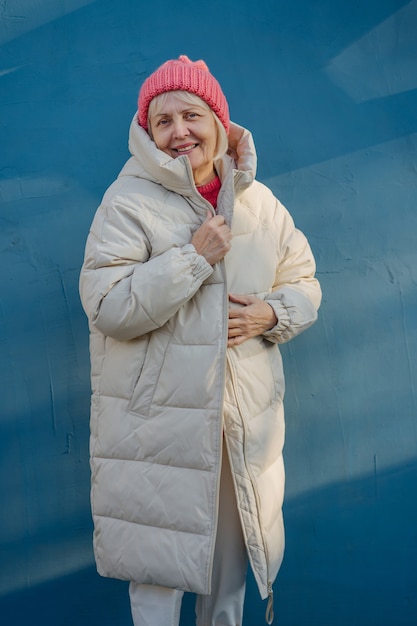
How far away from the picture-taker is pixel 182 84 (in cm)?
236

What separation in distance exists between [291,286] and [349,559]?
3.46ft

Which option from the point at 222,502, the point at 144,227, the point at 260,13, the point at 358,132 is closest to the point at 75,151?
the point at 144,227

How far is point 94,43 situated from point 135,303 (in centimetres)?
108

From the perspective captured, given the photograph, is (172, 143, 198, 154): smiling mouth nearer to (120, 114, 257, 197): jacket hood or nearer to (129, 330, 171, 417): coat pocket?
(120, 114, 257, 197): jacket hood

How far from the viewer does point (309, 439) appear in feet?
9.50

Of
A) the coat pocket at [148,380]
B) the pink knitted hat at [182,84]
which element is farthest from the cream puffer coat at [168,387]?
the pink knitted hat at [182,84]

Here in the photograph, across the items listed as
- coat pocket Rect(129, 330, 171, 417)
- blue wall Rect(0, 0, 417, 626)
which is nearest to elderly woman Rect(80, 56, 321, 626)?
coat pocket Rect(129, 330, 171, 417)

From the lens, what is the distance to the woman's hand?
7.77 ft

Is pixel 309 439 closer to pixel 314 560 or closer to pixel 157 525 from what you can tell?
pixel 314 560

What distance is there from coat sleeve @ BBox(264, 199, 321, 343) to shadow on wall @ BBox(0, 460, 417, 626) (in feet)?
2.42

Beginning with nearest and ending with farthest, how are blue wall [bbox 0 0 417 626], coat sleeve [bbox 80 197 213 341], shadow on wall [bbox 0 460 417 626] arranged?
coat sleeve [bbox 80 197 213 341] → blue wall [bbox 0 0 417 626] → shadow on wall [bbox 0 460 417 626]

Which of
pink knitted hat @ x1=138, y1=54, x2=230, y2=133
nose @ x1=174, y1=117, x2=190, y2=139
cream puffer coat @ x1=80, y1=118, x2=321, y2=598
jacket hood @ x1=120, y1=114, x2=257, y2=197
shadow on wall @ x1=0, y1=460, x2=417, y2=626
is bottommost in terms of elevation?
shadow on wall @ x1=0, y1=460, x2=417, y2=626

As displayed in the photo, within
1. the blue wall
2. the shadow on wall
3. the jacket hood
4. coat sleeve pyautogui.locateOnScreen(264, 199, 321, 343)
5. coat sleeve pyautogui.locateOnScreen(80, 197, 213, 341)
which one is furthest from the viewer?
the shadow on wall

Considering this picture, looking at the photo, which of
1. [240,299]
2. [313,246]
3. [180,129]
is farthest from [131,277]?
[313,246]
